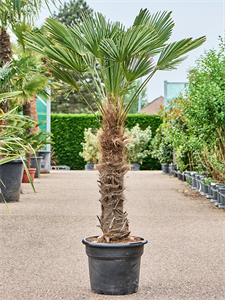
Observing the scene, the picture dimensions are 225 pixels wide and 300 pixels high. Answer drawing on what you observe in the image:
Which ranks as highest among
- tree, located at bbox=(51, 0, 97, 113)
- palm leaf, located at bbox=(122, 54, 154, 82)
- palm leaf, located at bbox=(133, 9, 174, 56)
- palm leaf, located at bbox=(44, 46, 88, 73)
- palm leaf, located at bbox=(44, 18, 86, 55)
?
tree, located at bbox=(51, 0, 97, 113)

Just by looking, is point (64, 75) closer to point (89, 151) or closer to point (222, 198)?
point (222, 198)

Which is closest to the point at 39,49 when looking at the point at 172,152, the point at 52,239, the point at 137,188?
Result: the point at 52,239

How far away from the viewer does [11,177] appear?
6.35 m

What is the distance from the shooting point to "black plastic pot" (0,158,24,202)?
20.6 ft

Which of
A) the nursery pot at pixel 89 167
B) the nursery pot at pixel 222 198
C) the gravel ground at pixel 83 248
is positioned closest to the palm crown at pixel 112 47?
the gravel ground at pixel 83 248

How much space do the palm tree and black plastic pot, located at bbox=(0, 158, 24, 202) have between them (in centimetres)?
371

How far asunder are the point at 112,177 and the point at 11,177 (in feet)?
13.5

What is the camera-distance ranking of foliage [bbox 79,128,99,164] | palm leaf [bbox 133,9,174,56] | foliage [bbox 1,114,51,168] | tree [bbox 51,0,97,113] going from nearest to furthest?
palm leaf [bbox 133,9,174,56]
foliage [bbox 1,114,51,168]
foliage [bbox 79,128,99,164]
tree [bbox 51,0,97,113]

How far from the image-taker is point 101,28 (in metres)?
2.73

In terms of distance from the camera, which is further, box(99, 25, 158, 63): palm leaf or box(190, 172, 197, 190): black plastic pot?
box(190, 172, 197, 190): black plastic pot

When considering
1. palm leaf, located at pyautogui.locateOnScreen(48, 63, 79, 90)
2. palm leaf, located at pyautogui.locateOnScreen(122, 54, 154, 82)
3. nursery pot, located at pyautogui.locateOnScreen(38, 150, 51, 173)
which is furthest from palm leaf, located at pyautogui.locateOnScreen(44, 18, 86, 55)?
nursery pot, located at pyautogui.locateOnScreen(38, 150, 51, 173)

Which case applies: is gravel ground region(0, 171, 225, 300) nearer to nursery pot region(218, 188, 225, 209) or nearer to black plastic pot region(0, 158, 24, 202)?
nursery pot region(218, 188, 225, 209)

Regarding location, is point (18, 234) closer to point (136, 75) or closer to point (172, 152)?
point (136, 75)

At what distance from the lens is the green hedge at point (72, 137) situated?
1664cm
